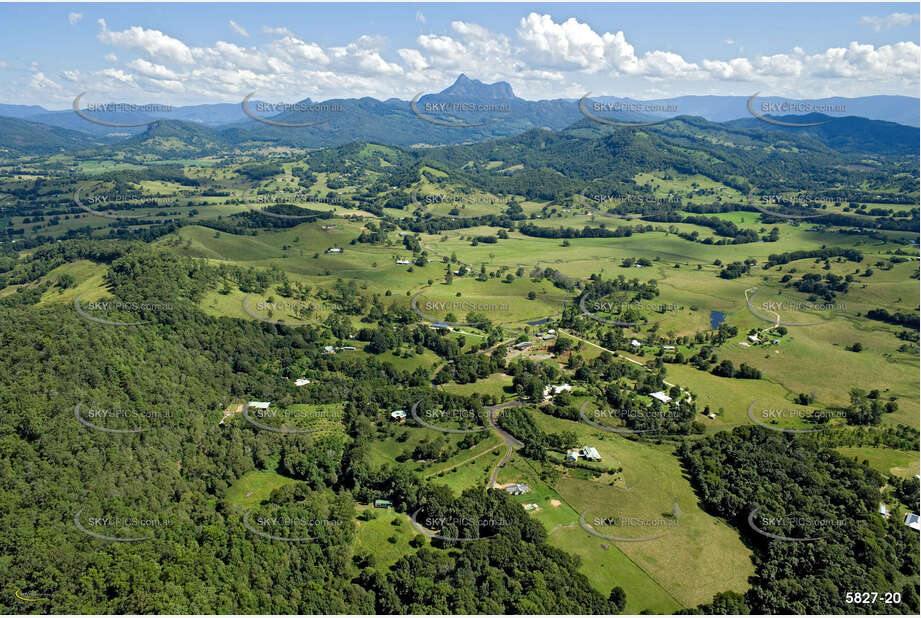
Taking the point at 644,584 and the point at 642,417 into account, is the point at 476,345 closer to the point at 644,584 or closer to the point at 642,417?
the point at 642,417

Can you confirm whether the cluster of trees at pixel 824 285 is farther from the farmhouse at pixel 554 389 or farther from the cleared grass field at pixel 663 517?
the cleared grass field at pixel 663 517

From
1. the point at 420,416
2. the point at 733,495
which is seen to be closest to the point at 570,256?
the point at 420,416

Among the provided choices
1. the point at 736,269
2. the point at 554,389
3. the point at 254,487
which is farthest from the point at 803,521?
the point at 736,269

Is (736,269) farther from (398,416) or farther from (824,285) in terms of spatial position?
(398,416)

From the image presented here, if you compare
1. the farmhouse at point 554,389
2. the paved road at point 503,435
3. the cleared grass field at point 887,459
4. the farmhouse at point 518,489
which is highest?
the farmhouse at point 554,389

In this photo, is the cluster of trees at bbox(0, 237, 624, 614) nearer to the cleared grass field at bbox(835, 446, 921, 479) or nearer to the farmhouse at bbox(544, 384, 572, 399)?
the farmhouse at bbox(544, 384, 572, 399)

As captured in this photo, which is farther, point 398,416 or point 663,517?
point 398,416

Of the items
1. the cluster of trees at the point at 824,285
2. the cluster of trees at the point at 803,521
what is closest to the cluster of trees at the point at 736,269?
the cluster of trees at the point at 824,285

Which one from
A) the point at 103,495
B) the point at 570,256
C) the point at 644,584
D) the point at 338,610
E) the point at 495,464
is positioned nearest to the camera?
the point at 338,610
